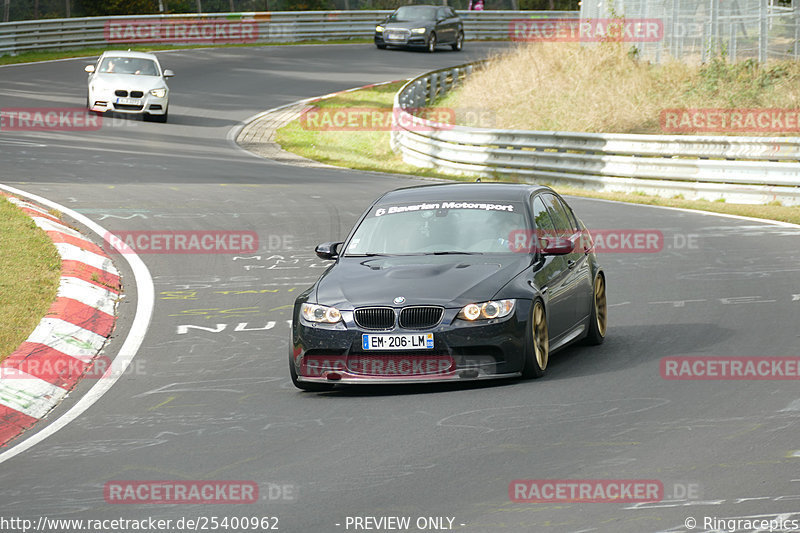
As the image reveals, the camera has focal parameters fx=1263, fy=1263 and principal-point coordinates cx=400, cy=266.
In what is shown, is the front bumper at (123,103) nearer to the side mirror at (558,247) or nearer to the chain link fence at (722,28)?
the chain link fence at (722,28)

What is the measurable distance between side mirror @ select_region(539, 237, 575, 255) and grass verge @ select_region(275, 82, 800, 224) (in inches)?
424

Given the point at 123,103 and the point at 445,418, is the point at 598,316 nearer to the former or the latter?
the point at 445,418

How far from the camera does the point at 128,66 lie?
106 ft

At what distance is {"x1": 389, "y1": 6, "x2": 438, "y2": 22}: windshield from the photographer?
172ft

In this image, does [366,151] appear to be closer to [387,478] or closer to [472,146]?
[472,146]

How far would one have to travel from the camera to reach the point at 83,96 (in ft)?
117

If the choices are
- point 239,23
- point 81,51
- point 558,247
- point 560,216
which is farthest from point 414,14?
point 558,247

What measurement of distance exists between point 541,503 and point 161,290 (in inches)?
314

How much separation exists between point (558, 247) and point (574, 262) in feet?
2.30

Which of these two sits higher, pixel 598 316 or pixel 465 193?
pixel 465 193

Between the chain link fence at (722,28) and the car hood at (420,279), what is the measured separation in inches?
888

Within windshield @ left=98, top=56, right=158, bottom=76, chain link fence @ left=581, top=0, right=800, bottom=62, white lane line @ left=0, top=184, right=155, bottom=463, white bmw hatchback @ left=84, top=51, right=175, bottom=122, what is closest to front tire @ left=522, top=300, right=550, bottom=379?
white lane line @ left=0, top=184, right=155, bottom=463

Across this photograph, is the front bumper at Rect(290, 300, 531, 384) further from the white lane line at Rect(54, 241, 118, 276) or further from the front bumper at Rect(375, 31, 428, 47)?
the front bumper at Rect(375, 31, 428, 47)

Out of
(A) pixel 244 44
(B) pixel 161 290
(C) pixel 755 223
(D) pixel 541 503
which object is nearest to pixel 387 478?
(D) pixel 541 503
